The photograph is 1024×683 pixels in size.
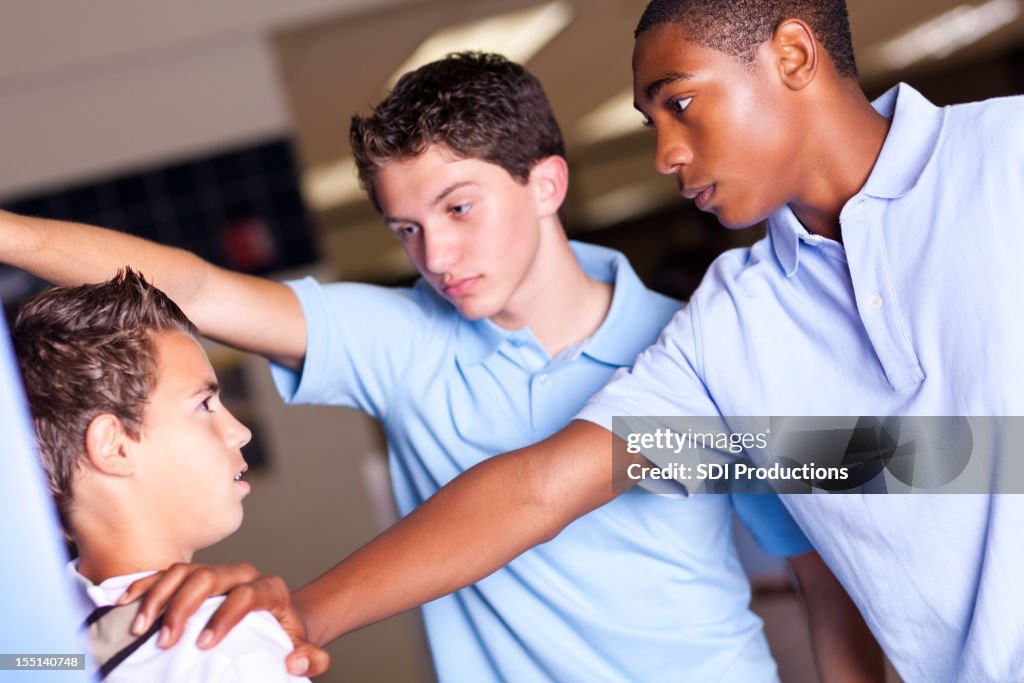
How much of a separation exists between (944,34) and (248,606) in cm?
616

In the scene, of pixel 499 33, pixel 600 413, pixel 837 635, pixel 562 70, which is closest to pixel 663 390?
pixel 600 413

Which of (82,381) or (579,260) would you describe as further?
(579,260)

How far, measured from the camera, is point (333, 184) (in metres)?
6.05

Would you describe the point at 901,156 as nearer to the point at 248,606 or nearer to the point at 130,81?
the point at 248,606

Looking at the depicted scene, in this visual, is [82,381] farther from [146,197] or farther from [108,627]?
[146,197]

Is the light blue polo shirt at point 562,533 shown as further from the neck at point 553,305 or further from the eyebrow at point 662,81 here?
the eyebrow at point 662,81

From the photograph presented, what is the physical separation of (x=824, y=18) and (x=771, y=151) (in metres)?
0.15

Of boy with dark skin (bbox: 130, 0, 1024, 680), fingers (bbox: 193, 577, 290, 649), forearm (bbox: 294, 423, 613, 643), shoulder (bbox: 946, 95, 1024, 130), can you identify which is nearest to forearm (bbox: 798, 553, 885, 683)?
boy with dark skin (bbox: 130, 0, 1024, 680)

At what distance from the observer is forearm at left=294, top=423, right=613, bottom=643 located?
2.75 feet

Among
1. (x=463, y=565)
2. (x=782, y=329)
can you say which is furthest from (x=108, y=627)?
(x=782, y=329)

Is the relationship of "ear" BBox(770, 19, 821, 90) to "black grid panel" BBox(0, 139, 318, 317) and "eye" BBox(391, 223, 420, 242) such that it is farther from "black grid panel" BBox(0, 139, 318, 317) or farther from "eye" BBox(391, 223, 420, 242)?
"black grid panel" BBox(0, 139, 318, 317)

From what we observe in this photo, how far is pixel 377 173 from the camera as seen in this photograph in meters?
1.12

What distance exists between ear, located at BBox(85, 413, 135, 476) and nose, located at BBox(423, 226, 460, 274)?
0.41 m

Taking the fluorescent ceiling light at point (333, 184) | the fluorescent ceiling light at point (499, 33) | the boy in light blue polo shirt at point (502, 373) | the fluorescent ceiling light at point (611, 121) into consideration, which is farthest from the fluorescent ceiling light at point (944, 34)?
the boy in light blue polo shirt at point (502, 373)
